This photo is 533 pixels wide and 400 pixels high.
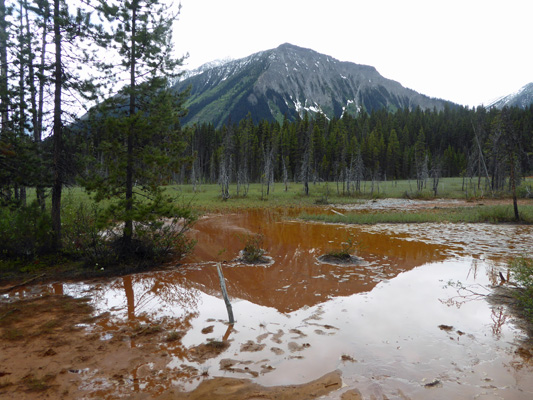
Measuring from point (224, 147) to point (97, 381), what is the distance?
4308 cm

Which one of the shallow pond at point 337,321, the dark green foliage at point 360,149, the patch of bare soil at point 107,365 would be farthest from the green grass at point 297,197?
the patch of bare soil at point 107,365

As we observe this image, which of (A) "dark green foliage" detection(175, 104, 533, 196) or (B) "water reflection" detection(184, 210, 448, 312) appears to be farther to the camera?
(A) "dark green foliage" detection(175, 104, 533, 196)

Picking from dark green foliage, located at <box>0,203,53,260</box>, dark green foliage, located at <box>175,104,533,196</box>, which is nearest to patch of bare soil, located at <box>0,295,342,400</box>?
dark green foliage, located at <box>0,203,53,260</box>

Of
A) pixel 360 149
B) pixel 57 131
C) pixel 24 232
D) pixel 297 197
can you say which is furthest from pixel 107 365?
pixel 360 149

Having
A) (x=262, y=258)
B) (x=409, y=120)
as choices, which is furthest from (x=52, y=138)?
(x=409, y=120)

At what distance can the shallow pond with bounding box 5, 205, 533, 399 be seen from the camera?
4.59m

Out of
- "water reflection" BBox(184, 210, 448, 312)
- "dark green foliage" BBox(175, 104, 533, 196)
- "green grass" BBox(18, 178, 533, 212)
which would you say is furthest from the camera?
"dark green foliage" BBox(175, 104, 533, 196)

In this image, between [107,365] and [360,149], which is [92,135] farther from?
[360,149]

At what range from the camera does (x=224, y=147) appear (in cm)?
4588

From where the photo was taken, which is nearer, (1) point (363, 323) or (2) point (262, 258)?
(1) point (363, 323)

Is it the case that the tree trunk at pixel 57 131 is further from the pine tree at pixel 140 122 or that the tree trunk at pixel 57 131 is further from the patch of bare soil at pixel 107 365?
the patch of bare soil at pixel 107 365

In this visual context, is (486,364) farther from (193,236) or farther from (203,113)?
(203,113)

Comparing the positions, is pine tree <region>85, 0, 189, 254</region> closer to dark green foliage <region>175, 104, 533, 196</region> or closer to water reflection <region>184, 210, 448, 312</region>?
water reflection <region>184, 210, 448, 312</region>

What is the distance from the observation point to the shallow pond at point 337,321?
4.59 meters
